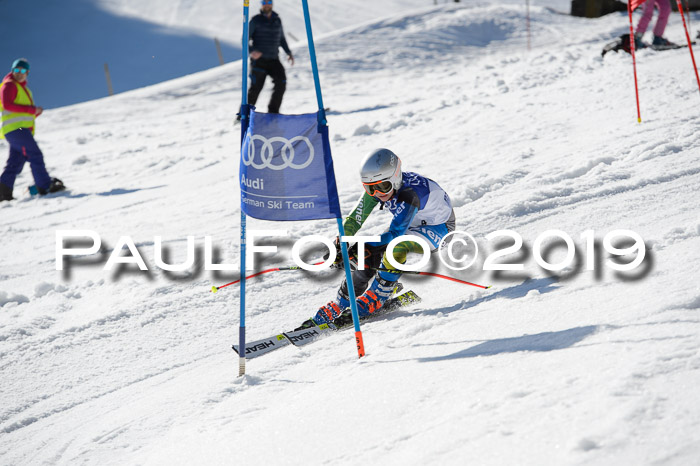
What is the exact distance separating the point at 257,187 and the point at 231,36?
42428mm

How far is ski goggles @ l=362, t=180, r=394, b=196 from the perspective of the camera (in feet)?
14.7

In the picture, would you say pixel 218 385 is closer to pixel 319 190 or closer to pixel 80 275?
pixel 319 190

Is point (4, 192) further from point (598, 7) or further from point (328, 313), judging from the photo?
point (598, 7)

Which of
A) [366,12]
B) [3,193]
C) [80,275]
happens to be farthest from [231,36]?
[80,275]

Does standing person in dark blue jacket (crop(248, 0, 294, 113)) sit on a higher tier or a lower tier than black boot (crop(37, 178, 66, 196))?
higher

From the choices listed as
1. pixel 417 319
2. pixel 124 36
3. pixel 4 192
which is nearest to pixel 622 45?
pixel 417 319

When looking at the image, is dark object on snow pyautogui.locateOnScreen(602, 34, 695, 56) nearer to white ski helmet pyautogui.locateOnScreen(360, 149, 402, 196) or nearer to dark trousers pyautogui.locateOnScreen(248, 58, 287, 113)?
dark trousers pyautogui.locateOnScreen(248, 58, 287, 113)

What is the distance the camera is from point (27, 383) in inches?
170

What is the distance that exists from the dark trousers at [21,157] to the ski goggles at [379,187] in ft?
22.9

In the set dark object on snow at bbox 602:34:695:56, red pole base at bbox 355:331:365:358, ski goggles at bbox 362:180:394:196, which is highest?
dark object on snow at bbox 602:34:695:56

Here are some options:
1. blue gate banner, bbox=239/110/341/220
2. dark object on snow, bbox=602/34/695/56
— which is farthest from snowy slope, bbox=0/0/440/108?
blue gate banner, bbox=239/110/341/220

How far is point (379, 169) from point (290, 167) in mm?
901

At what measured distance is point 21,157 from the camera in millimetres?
9586

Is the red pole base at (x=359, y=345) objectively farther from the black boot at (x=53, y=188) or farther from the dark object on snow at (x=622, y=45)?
the dark object on snow at (x=622, y=45)
